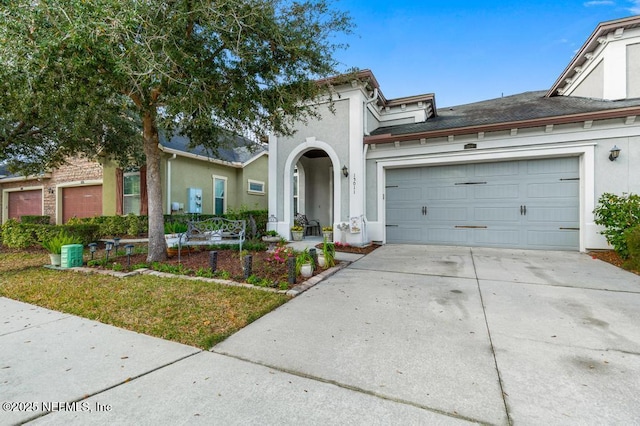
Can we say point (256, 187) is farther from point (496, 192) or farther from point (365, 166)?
point (496, 192)

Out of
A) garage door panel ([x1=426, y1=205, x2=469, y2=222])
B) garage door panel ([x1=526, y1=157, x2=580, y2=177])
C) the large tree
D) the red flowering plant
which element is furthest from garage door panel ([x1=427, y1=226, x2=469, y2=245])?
the large tree

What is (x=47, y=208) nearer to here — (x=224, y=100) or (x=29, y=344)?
(x=224, y=100)

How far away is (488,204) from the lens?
26.3ft

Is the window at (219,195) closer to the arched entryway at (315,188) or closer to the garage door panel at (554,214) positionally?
the arched entryway at (315,188)

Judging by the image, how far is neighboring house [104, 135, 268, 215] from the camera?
10.9m

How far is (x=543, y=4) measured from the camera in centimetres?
863

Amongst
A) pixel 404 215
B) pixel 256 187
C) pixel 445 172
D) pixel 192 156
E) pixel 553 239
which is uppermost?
pixel 192 156

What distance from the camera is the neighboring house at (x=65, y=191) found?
12.8 meters

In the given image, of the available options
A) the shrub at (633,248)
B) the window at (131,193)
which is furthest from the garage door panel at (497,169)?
the window at (131,193)

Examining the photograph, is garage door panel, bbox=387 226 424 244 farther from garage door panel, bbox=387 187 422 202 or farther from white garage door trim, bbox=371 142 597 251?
garage door panel, bbox=387 187 422 202

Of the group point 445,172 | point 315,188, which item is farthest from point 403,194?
point 315,188

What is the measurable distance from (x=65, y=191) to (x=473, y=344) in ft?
58.4

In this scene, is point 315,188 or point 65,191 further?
point 65,191

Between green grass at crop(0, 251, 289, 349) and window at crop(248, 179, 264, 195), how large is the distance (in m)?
9.86
